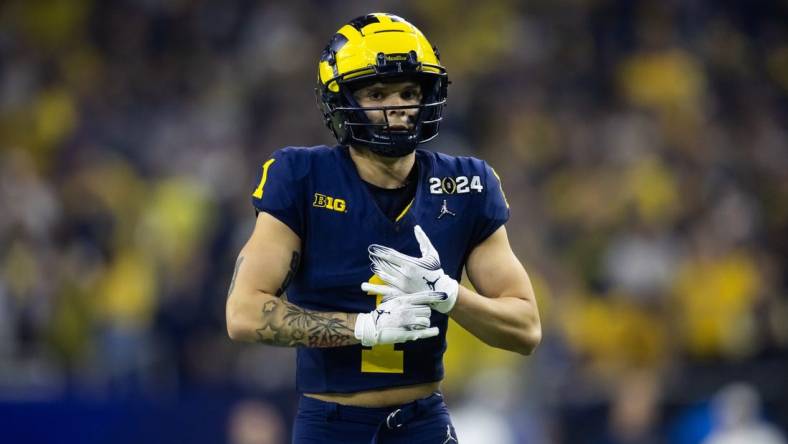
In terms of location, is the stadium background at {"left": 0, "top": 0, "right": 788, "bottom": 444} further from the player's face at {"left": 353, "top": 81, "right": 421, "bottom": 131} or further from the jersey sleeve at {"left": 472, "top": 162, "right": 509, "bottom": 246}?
the player's face at {"left": 353, "top": 81, "right": 421, "bottom": 131}

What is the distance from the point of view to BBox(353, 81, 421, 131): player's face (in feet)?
12.0

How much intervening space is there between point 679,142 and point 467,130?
171cm

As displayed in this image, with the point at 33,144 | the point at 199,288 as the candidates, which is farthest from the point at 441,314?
the point at 33,144

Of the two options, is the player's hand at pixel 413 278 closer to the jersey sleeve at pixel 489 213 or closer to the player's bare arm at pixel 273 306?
the player's bare arm at pixel 273 306

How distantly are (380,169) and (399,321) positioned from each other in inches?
23.0

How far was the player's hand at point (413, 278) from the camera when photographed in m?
3.45

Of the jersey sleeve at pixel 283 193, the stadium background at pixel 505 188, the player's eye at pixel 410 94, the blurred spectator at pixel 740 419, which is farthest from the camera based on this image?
the stadium background at pixel 505 188

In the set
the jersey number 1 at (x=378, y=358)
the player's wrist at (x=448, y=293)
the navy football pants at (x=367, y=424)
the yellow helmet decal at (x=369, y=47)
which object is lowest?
the navy football pants at (x=367, y=424)

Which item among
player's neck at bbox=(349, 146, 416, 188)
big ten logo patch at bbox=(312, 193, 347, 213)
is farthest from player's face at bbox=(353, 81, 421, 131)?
big ten logo patch at bbox=(312, 193, 347, 213)

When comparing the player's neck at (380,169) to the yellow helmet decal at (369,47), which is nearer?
the yellow helmet decal at (369,47)

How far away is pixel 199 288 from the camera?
8.52m

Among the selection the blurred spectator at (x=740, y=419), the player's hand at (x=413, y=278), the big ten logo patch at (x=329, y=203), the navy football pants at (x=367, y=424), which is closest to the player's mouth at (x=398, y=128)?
the big ten logo patch at (x=329, y=203)

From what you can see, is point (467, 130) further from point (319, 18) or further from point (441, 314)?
point (441, 314)

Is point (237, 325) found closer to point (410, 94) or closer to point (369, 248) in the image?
point (369, 248)
